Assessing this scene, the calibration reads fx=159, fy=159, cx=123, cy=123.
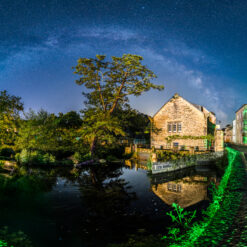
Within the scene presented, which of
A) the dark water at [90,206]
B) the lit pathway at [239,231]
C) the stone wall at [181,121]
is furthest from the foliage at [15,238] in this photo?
the stone wall at [181,121]

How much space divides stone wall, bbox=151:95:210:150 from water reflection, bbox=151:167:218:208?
12212mm

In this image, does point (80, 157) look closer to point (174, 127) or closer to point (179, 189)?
point (179, 189)

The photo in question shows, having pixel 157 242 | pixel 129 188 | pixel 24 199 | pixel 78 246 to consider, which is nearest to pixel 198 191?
pixel 129 188

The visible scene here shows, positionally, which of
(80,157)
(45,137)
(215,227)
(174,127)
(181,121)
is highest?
(181,121)

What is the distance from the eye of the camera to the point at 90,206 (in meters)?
8.24

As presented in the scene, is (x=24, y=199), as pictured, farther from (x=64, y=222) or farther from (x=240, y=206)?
(x=240, y=206)

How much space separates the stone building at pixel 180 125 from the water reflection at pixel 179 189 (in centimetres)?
1048

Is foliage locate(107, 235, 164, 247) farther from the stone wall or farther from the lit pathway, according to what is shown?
the stone wall

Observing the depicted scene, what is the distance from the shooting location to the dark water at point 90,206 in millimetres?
5910

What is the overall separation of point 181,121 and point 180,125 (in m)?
0.72

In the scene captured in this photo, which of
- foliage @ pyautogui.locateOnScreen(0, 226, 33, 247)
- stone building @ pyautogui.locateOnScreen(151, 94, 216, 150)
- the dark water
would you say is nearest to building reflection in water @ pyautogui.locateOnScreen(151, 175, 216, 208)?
the dark water

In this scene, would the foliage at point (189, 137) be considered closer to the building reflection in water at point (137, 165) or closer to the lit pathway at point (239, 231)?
the building reflection in water at point (137, 165)

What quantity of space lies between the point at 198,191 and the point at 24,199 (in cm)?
1068

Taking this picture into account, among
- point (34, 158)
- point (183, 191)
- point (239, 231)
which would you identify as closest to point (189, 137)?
point (183, 191)
